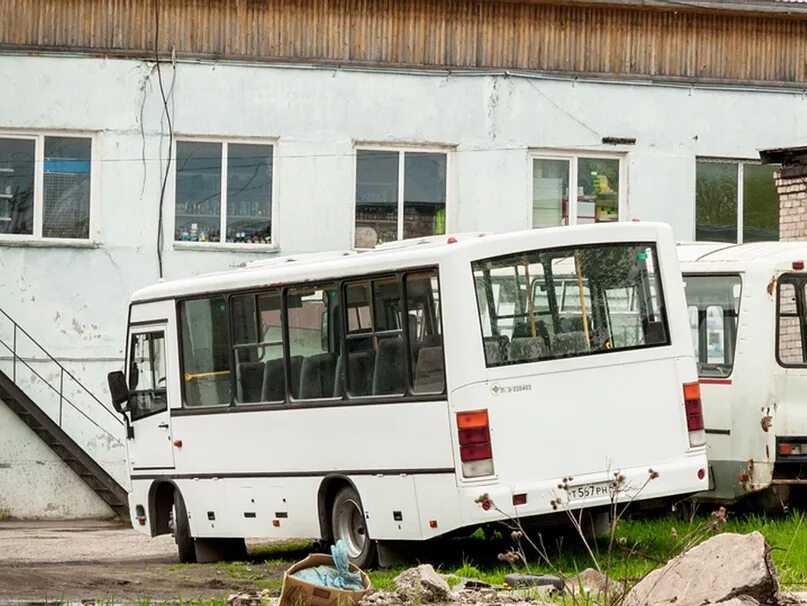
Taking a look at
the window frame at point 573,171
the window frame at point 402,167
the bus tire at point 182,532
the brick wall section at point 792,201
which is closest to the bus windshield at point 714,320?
the bus tire at point 182,532

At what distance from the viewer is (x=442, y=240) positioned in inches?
587

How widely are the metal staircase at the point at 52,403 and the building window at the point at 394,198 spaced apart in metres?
4.85

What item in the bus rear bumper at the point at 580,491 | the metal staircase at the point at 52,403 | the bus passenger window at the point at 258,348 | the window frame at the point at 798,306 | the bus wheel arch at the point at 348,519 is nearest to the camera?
the bus rear bumper at the point at 580,491

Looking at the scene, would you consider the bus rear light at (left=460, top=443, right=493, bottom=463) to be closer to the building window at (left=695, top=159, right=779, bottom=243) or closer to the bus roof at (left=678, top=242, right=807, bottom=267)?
the bus roof at (left=678, top=242, right=807, bottom=267)

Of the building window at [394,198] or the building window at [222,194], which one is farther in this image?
the building window at [394,198]

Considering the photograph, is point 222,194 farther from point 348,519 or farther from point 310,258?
point 348,519

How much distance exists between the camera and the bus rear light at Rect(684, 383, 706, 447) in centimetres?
1475

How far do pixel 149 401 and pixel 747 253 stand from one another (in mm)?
6442

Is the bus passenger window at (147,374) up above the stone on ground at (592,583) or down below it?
above

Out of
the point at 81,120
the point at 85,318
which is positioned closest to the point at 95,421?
the point at 85,318

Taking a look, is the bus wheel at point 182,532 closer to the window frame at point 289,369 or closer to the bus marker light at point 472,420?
the window frame at point 289,369

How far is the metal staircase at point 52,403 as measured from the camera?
25.8 m

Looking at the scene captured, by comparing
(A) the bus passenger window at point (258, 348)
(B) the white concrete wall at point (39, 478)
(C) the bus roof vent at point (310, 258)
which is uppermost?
(C) the bus roof vent at point (310, 258)

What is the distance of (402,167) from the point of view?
26.6 m
